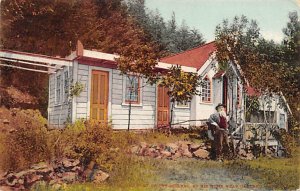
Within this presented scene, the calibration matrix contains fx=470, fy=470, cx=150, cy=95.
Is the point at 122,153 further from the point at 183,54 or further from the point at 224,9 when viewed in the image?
the point at 224,9

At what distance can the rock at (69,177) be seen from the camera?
3043 mm

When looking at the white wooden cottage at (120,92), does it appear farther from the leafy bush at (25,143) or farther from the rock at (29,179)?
the rock at (29,179)

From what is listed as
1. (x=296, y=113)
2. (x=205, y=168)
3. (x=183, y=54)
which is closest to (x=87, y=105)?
(x=183, y=54)

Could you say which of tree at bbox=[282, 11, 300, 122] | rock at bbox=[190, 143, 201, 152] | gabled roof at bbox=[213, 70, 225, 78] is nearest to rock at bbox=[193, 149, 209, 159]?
rock at bbox=[190, 143, 201, 152]

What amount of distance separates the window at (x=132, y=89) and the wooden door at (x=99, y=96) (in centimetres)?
15

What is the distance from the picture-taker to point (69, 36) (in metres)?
3.04

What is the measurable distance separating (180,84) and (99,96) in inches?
23.2

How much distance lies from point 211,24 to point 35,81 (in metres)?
1.25

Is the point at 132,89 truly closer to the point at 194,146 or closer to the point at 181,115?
the point at 181,115

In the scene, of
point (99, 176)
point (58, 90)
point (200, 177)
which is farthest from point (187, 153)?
point (58, 90)

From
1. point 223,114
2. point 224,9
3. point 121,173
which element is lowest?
point 121,173

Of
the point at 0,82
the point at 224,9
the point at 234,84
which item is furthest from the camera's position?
the point at 234,84

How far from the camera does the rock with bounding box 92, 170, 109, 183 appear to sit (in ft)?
10.1

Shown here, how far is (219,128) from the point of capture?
343cm
